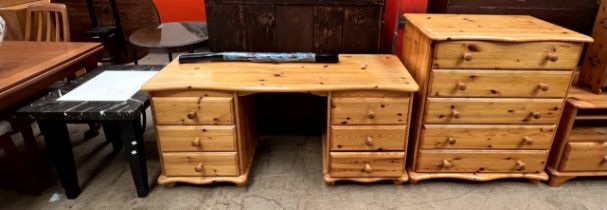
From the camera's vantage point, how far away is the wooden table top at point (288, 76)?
158 cm

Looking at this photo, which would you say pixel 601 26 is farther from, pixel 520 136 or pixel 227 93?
pixel 227 93

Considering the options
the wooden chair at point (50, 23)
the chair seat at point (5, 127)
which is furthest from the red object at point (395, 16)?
the chair seat at point (5, 127)

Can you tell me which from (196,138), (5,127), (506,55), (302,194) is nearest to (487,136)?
(506,55)

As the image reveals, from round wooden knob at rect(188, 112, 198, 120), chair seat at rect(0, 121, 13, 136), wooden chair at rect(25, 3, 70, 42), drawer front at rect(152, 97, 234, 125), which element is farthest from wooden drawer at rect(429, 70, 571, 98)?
wooden chair at rect(25, 3, 70, 42)

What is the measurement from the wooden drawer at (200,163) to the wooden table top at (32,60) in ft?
2.23

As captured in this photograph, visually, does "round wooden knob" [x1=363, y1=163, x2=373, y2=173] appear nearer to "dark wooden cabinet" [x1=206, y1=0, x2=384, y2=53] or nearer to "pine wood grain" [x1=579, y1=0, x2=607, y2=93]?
"dark wooden cabinet" [x1=206, y1=0, x2=384, y2=53]

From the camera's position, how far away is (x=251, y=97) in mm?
2072

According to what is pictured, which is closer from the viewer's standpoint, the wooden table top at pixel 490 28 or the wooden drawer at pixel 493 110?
the wooden table top at pixel 490 28

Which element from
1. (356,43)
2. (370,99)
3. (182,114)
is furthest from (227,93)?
(356,43)

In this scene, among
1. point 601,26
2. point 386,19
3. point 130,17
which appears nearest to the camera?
point 601,26

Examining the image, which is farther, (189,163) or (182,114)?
(189,163)

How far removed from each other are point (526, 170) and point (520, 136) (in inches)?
8.7

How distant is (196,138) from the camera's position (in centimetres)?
170

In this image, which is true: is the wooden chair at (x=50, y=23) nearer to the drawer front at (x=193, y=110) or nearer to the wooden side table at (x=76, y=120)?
the wooden side table at (x=76, y=120)
